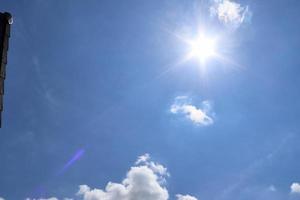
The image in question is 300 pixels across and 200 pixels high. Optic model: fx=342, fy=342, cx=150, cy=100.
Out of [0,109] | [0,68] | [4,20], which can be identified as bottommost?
[0,109]

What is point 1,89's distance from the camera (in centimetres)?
1468

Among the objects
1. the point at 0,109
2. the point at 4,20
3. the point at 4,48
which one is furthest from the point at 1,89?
the point at 4,20

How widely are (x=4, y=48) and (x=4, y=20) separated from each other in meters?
1.46

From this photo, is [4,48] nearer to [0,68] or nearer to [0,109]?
[0,68]

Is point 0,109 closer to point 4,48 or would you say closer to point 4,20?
point 4,48

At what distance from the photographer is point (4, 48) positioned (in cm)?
1509

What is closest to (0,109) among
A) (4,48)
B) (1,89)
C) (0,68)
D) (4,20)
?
(1,89)

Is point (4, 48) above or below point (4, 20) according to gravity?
below

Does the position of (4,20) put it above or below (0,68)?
above

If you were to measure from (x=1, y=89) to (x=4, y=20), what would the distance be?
3.32 meters

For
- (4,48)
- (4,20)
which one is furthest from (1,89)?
(4,20)

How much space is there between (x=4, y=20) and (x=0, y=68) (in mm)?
2470

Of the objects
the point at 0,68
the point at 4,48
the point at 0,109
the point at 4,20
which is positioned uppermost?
the point at 4,20

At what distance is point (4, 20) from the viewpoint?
1559 centimetres
